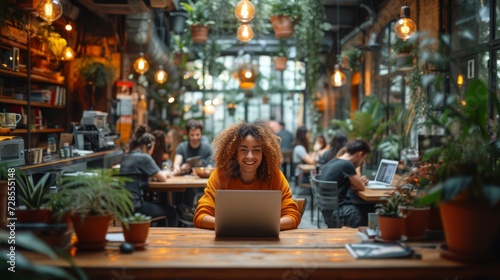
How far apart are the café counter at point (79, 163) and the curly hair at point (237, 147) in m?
1.91

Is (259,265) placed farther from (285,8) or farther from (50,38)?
(285,8)

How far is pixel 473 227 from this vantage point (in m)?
2.28

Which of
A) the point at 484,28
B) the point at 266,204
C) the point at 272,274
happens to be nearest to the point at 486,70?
the point at 484,28

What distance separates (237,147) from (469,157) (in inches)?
62.1

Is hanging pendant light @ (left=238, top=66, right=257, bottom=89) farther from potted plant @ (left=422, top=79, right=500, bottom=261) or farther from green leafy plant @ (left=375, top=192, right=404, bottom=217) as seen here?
potted plant @ (left=422, top=79, right=500, bottom=261)

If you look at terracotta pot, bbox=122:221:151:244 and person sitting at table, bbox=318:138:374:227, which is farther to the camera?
person sitting at table, bbox=318:138:374:227

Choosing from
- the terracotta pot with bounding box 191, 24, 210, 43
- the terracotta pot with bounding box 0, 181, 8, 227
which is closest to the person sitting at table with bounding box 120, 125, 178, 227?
the terracotta pot with bounding box 0, 181, 8, 227

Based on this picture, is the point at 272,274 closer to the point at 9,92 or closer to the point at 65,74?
the point at 9,92

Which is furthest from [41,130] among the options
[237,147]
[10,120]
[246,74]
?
[237,147]

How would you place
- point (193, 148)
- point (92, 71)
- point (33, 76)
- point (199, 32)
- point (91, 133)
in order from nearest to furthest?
point (193, 148) → point (33, 76) → point (91, 133) → point (92, 71) → point (199, 32)

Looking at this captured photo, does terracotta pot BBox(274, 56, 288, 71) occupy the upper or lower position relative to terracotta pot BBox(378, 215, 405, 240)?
upper

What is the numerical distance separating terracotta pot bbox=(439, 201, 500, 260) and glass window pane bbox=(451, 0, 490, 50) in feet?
14.2

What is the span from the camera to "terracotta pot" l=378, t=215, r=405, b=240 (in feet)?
8.65

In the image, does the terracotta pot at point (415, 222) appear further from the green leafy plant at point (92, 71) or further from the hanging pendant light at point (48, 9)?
the green leafy plant at point (92, 71)
